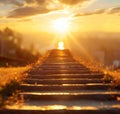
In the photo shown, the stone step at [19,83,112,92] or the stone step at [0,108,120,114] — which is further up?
the stone step at [19,83,112,92]

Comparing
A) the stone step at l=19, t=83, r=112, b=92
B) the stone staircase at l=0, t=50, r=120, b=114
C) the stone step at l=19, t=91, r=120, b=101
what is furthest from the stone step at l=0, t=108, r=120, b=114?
the stone step at l=19, t=83, r=112, b=92

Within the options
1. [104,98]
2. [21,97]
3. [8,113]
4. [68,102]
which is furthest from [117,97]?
[8,113]

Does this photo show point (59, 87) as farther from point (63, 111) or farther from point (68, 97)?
point (63, 111)

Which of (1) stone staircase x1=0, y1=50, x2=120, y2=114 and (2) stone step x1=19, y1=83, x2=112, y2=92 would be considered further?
(2) stone step x1=19, y1=83, x2=112, y2=92

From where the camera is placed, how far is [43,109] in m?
8.54

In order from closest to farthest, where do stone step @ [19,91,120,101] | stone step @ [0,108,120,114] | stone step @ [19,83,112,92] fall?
stone step @ [0,108,120,114]
stone step @ [19,91,120,101]
stone step @ [19,83,112,92]

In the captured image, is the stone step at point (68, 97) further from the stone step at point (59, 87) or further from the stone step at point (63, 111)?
the stone step at point (63, 111)

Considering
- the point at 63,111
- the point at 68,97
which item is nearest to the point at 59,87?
the point at 68,97

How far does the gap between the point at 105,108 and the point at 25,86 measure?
12.5 feet

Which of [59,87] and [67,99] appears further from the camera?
[59,87]

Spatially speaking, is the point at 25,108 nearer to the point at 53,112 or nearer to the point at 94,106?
the point at 53,112

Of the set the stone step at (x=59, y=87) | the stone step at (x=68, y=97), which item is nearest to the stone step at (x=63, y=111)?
the stone step at (x=68, y=97)

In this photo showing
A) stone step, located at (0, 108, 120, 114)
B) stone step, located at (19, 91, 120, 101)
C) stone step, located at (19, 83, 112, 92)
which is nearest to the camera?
stone step, located at (0, 108, 120, 114)

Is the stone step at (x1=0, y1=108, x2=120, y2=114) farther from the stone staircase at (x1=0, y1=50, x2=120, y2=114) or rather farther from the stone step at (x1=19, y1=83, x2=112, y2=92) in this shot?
the stone step at (x1=19, y1=83, x2=112, y2=92)
